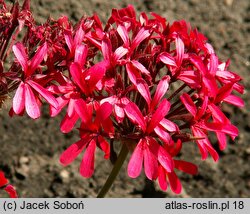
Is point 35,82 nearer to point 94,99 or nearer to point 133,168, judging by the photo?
point 94,99

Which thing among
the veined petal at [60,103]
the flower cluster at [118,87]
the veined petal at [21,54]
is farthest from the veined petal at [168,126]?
the veined petal at [21,54]

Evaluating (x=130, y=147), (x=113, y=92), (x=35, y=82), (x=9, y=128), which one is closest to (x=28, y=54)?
(x=35, y=82)

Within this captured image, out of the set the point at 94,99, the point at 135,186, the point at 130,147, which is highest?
the point at 94,99

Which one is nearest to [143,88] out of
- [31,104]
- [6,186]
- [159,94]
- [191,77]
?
[159,94]

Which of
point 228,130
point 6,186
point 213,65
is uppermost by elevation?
point 213,65

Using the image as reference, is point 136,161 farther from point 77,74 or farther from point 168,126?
point 77,74

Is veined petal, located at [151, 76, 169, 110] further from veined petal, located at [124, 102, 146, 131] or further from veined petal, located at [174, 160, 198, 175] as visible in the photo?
veined petal, located at [174, 160, 198, 175]

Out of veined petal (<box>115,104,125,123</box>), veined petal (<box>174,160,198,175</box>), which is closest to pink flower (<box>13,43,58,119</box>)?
veined petal (<box>115,104,125,123</box>)
